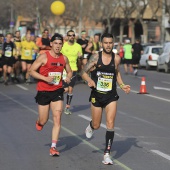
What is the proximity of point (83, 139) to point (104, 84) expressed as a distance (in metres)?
2.15

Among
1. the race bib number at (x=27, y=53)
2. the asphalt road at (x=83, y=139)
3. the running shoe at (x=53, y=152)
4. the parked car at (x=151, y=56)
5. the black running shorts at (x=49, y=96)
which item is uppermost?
the black running shorts at (x=49, y=96)

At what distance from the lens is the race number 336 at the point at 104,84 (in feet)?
31.0

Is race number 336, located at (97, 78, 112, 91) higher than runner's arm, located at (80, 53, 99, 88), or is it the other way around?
runner's arm, located at (80, 53, 99, 88)

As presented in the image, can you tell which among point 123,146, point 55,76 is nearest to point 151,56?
point 123,146

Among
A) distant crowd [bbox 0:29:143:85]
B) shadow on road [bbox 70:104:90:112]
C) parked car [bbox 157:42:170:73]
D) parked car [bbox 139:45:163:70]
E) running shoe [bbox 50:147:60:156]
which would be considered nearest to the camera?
running shoe [bbox 50:147:60:156]

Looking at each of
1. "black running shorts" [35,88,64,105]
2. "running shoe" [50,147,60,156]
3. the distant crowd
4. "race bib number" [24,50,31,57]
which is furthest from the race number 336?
"race bib number" [24,50,31,57]

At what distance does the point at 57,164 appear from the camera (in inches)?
355

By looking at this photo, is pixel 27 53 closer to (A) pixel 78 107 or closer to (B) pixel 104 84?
(A) pixel 78 107

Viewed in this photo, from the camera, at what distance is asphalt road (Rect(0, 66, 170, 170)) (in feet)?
29.9

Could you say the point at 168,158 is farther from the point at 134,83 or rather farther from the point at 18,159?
the point at 134,83

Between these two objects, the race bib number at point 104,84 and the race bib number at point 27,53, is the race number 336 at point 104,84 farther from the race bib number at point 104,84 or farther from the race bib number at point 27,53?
the race bib number at point 27,53

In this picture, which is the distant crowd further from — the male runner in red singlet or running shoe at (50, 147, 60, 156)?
running shoe at (50, 147, 60, 156)

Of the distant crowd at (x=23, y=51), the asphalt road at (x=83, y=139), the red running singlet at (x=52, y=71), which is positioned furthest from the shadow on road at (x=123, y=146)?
the distant crowd at (x=23, y=51)

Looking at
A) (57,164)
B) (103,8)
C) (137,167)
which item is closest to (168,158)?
(137,167)
